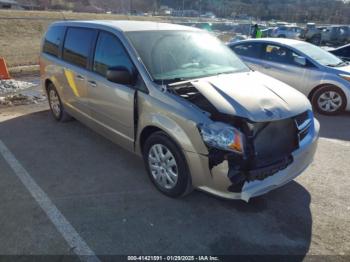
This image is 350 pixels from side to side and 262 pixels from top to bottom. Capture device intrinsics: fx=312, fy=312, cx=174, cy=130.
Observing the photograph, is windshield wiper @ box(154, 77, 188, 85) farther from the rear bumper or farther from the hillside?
the hillside

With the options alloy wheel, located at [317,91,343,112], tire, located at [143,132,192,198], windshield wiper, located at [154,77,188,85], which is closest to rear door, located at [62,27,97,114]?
windshield wiper, located at [154,77,188,85]

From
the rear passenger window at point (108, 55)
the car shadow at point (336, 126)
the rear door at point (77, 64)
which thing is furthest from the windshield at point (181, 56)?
the car shadow at point (336, 126)

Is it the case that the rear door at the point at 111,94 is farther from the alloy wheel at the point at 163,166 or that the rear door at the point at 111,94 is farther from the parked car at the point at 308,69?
the parked car at the point at 308,69

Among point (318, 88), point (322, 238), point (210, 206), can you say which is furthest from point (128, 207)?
point (318, 88)

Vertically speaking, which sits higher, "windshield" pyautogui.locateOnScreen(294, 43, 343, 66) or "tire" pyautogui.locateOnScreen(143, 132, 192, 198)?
"windshield" pyautogui.locateOnScreen(294, 43, 343, 66)

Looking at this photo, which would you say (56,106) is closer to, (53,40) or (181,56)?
(53,40)

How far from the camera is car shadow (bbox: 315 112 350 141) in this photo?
5.50 m

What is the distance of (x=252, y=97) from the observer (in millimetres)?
3195

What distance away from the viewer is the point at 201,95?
3156 millimetres

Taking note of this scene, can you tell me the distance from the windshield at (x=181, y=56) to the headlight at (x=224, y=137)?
2.99 ft

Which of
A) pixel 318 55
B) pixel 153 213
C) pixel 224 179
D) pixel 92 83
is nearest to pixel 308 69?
pixel 318 55

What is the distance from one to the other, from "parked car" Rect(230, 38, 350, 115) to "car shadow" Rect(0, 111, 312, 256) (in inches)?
142

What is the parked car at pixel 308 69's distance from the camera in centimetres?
650

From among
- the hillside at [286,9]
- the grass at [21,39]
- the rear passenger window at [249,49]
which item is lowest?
the grass at [21,39]
